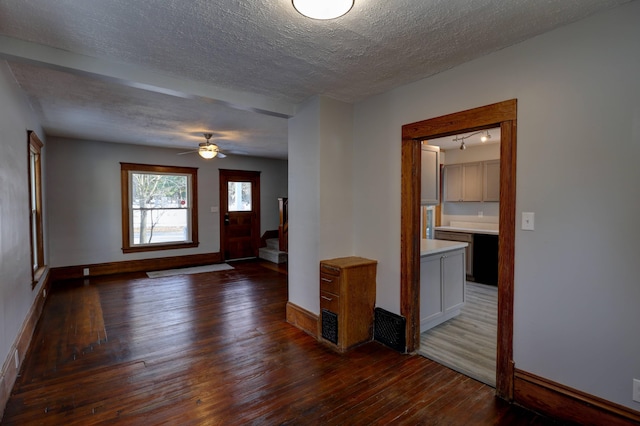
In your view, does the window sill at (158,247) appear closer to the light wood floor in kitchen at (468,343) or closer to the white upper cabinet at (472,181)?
the light wood floor in kitchen at (468,343)

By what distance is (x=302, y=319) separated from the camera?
344 cm

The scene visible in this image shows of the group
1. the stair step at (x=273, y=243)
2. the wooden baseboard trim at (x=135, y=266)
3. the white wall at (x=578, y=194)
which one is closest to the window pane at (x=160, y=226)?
the wooden baseboard trim at (x=135, y=266)

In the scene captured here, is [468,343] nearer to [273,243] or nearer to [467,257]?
[467,257]

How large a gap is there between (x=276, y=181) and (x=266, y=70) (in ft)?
18.8

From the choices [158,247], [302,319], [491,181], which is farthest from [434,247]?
[158,247]

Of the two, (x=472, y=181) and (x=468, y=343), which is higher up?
(x=472, y=181)

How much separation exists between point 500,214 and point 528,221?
19 cm

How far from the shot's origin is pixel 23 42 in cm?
209

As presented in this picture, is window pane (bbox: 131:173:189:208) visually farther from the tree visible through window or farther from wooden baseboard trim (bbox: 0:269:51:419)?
wooden baseboard trim (bbox: 0:269:51:419)

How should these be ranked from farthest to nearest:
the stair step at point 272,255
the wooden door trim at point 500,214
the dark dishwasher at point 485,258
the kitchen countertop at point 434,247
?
the stair step at point 272,255 → the dark dishwasher at point 485,258 → the kitchen countertop at point 434,247 → the wooden door trim at point 500,214

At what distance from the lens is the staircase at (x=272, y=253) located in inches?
284

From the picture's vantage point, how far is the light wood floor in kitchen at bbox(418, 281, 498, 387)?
266 centimetres

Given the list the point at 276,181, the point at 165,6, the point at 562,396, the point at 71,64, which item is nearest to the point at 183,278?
the point at 276,181

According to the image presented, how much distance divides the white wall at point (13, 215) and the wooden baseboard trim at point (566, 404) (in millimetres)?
3627
